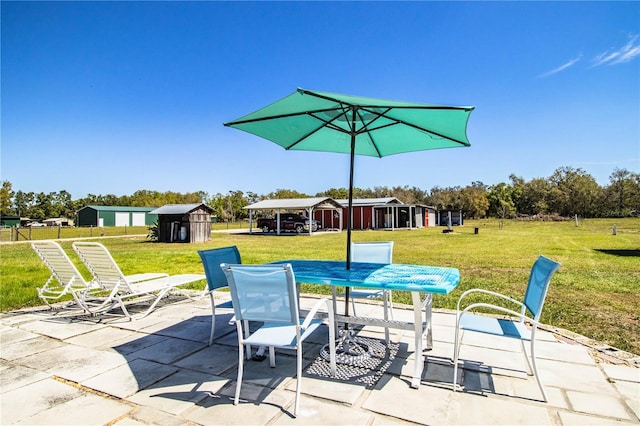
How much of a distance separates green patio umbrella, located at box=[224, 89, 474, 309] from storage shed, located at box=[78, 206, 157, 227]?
1884 inches

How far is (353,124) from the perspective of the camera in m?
3.05

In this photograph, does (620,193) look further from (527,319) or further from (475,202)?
(527,319)

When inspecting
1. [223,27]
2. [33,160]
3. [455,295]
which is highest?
[223,27]

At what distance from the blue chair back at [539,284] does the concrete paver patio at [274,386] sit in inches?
21.7

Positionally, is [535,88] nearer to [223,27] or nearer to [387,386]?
[223,27]

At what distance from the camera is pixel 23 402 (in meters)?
2.15

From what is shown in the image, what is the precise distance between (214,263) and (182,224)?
57.5ft

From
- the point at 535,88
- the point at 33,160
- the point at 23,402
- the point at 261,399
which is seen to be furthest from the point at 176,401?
the point at 33,160

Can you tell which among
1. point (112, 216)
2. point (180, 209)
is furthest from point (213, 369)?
point (112, 216)

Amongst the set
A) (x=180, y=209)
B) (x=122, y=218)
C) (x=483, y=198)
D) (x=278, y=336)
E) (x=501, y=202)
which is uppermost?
(x=483, y=198)

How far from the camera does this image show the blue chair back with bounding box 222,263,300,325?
82.9 inches

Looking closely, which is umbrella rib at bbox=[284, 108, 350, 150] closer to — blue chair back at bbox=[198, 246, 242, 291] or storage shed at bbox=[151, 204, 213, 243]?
blue chair back at bbox=[198, 246, 242, 291]

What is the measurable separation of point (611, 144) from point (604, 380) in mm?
25021

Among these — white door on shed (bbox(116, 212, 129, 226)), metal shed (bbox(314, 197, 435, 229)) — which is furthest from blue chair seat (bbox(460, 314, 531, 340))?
white door on shed (bbox(116, 212, 129, 226))
